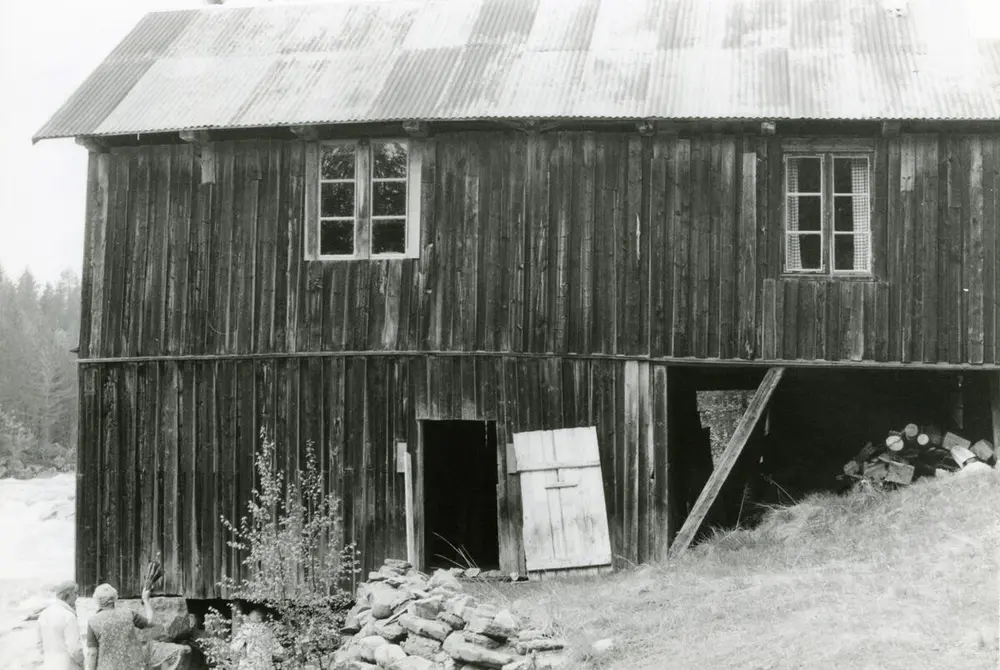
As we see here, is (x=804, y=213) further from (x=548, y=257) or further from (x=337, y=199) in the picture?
(x=337, y=199)

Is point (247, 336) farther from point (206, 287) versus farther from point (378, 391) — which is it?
point (378, 391)

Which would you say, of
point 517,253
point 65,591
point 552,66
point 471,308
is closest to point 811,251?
point 517,253

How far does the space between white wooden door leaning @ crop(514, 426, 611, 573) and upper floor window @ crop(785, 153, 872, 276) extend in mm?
3403

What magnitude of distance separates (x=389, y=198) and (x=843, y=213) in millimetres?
5645

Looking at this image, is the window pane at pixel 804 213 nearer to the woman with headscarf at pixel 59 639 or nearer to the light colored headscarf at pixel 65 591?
the woman with headscarf at pixel 59 639

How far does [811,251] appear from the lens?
42.2 feet

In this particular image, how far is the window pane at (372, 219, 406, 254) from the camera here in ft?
44.2

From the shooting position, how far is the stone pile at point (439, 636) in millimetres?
9625

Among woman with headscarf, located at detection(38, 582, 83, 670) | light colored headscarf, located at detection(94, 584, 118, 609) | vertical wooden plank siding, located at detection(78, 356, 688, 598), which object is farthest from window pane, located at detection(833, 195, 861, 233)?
woman with headscarf, located at detection(38, 582, 83, 670)

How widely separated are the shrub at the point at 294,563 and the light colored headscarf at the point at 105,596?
4.17ft

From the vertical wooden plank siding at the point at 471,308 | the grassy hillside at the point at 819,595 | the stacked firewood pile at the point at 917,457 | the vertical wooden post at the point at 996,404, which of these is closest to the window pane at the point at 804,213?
the vertical wooden plank siding at the point at 471,308

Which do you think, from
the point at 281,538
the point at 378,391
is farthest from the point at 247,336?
the point at 281,538

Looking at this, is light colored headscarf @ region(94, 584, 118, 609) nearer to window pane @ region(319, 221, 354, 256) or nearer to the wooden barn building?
the wooden barn building

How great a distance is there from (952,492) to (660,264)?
430 cm
